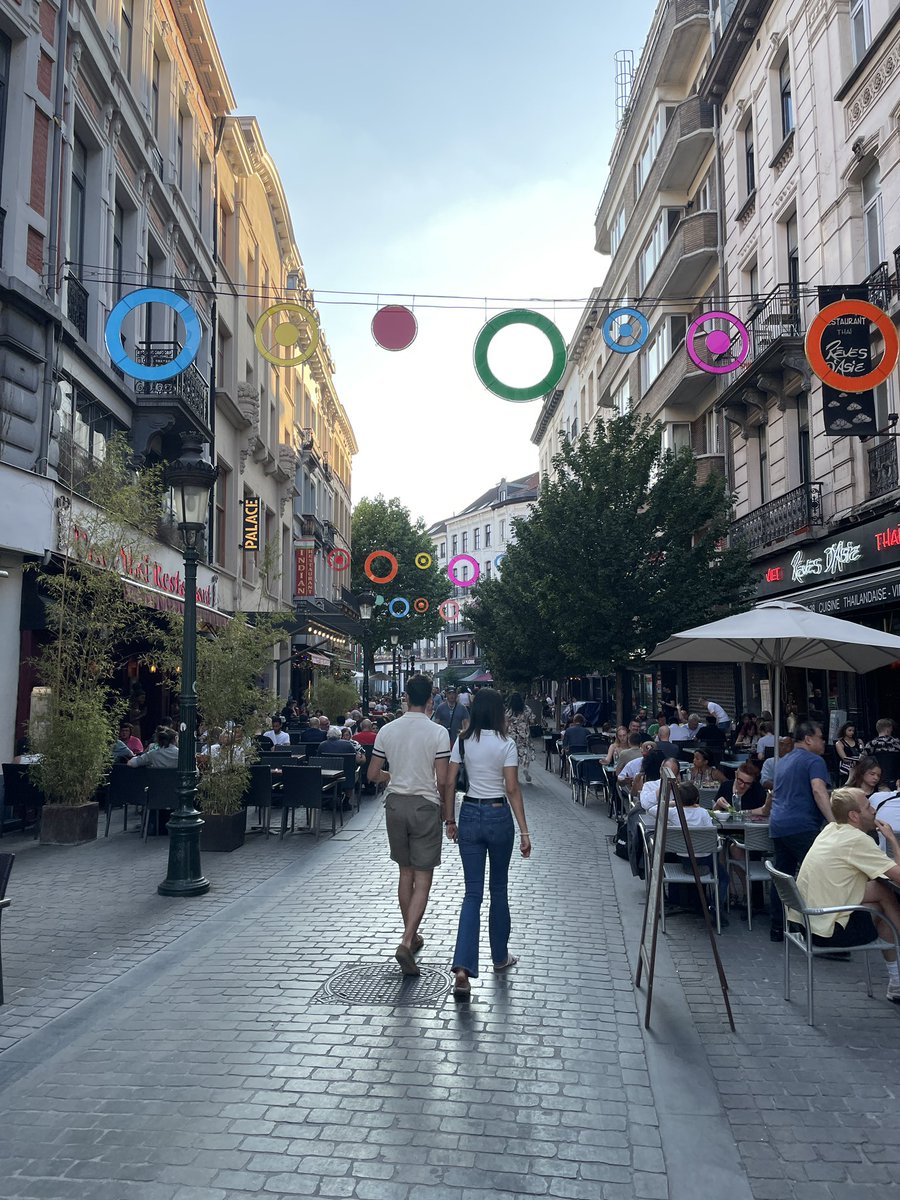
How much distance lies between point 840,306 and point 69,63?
12332 mm

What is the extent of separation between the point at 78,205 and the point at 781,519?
47.4 ft

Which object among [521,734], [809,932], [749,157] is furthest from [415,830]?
[749,157]

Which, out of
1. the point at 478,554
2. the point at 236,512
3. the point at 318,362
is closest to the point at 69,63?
the point at 236,512

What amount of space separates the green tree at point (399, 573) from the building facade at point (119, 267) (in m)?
24.4

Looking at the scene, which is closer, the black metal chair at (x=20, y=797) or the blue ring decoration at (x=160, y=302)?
the black metal chair at (x=20, y=797)

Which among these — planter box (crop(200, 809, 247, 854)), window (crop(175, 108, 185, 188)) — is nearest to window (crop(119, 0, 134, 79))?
window (crop(175, 108, 185, 188))

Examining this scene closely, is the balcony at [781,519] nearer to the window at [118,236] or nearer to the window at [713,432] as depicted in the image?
the window at [713,432]

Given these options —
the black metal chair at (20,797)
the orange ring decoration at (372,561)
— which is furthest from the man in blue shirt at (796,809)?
the orange ring decoration at (372,561)

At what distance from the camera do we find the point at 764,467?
21.4m

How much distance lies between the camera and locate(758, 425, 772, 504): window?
21094 millimetres

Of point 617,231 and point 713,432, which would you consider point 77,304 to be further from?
point 617,231

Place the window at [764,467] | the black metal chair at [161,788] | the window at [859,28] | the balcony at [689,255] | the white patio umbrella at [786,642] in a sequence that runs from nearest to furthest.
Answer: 1. the white patio umbrella at [786,642]
2. the black metal chair at [161,788]
3. the window at [859,28]
4. the window at [764,467]
5. the balcony at [689,255]

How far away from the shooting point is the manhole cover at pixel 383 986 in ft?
18.7

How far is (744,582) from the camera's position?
62.7 ft
